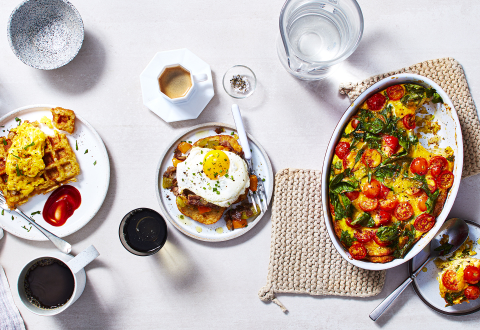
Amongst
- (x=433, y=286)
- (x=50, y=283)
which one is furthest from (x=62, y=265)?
(x=433, y=286)

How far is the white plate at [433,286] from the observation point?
2650 millimetres

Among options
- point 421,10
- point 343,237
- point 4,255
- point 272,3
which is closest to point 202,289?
point 343,237

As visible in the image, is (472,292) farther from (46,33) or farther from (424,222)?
(46,33)

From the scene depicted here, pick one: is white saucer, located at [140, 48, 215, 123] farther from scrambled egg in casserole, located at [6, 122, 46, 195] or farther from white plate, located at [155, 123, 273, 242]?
scrambled egg in casserole, located at [6, 122, 46, 195]

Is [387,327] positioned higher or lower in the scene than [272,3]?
lower

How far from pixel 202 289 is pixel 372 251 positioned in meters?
1.45

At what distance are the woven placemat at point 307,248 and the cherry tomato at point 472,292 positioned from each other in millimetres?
610

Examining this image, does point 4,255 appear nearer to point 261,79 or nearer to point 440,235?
point 261,79

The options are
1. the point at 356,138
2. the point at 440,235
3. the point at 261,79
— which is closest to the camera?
the point at 356,138

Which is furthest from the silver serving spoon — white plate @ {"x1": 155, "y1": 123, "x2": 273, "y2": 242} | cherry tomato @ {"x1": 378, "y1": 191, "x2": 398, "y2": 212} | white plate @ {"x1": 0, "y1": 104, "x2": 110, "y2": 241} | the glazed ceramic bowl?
the glazed ceramic bowl

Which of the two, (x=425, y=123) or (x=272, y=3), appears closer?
(x=425, y=123)

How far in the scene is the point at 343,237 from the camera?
233cm

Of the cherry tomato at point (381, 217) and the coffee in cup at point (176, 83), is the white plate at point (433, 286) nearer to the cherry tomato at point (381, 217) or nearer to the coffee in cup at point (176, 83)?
the cherry tomato at point (381, 217)

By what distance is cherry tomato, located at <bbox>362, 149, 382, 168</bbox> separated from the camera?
2273mm
